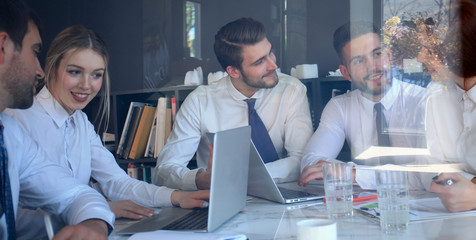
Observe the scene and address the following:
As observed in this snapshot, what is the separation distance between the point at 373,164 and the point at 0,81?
2.03 m

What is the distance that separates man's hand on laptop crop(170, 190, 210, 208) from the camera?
1.59 m

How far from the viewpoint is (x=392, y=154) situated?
2.66 meters

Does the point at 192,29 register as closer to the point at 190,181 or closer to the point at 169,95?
the point at 169,95

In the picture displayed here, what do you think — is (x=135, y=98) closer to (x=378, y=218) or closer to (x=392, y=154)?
(x=392, y=154)

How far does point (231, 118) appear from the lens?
2740 millimetres

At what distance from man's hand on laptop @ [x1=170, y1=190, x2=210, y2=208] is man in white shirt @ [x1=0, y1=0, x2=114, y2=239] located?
30cm

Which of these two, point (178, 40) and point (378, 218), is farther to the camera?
point (178, 40)

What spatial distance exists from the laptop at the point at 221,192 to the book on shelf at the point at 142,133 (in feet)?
6.01

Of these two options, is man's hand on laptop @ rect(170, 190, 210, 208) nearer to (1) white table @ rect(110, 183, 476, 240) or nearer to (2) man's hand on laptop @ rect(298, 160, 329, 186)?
(1) white table @ rect(110, 183, 476, 240)

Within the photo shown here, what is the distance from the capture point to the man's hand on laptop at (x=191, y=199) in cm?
159

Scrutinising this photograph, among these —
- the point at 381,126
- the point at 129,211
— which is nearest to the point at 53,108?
the point at 129,211

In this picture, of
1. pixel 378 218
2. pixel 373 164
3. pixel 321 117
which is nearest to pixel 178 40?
pixel 321 117

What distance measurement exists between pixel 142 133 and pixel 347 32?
1.55 m

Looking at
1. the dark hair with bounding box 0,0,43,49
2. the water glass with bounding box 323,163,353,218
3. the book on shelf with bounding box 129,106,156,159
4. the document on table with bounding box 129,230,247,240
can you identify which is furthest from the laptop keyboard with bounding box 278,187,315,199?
the book on shelf with bounding box 129,106,156,159
